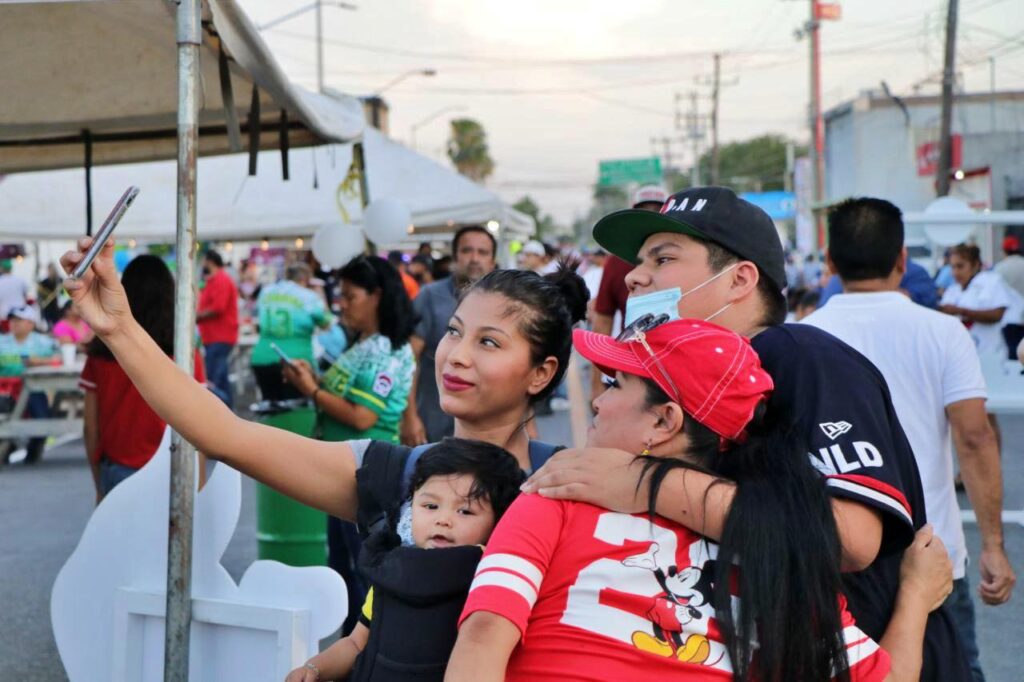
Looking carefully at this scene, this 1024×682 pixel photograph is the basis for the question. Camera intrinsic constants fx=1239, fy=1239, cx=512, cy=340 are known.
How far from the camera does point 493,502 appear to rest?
97.9 inches

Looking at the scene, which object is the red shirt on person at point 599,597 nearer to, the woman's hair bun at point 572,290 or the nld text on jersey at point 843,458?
the nld text on jersey at point 843,458

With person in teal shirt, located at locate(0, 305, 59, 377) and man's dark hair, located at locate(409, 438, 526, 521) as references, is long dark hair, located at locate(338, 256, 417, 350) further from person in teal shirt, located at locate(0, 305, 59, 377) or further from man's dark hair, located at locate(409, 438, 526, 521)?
person in teal shirt, located at locate(0, 305, 59, 377)

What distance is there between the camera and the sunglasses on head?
2.15 metres

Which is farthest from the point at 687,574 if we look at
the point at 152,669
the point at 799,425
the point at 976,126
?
the point at 976,126

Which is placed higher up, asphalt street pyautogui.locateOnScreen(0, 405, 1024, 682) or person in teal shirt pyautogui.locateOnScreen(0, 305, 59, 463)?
person in teal shirt pyautogui.locateOnScreen(0, 305, 59, 463)

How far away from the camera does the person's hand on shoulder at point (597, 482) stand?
205 cm

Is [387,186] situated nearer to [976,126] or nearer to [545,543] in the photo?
[545,543]

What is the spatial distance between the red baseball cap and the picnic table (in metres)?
11.4

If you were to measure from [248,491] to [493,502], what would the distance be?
8.56m

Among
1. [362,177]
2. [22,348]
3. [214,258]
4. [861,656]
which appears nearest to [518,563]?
[861,656]

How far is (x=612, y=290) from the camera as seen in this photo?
27.6 feet

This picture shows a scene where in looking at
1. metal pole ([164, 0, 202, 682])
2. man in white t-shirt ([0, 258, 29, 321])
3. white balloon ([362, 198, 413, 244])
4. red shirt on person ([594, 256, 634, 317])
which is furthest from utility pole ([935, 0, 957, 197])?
metal pole ([164, 0, 202, 682])

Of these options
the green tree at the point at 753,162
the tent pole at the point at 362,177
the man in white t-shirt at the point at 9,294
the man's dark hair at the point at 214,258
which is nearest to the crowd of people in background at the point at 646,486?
the tent pole at the point at 362,177

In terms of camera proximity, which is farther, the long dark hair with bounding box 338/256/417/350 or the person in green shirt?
the long dark hair with bounding box 338/256/417/350
